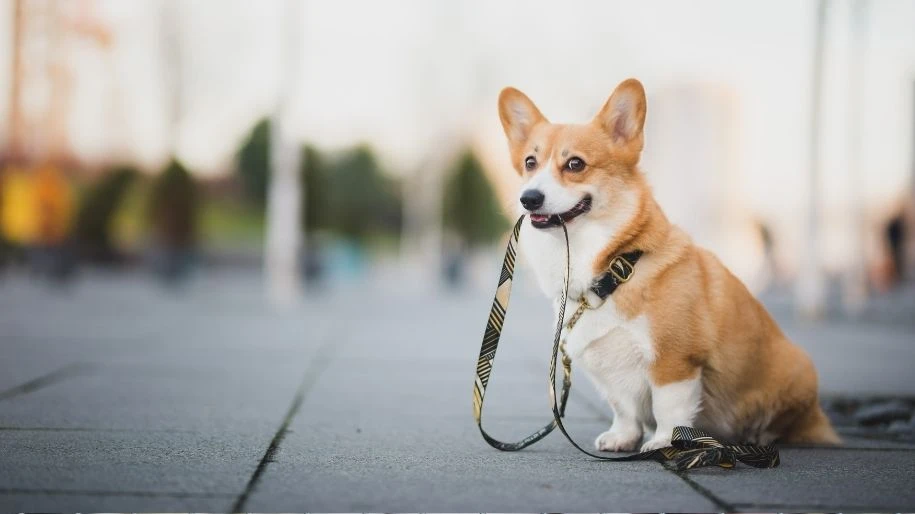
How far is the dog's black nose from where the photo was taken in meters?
3.27

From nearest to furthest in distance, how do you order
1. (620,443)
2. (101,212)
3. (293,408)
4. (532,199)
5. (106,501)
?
(106,501) → (532,199) → (620,443) → (293,408) → (101,212)

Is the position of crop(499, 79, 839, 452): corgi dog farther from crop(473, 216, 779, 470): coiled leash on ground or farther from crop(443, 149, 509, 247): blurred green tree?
crop(443, 149, 509, 247): blurred green tree

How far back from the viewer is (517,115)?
13.0 feet

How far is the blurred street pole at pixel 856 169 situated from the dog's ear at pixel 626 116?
42.7 feet

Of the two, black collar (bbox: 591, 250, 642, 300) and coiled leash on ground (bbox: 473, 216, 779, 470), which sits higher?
black collar (bbox: 591, 250, 642, 300)

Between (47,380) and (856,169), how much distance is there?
15844 mm

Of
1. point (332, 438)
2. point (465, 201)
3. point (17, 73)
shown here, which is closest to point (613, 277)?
point (332, 438)

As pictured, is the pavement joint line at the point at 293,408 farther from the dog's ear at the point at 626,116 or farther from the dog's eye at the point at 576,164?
the dog's ear at the point at 626,116

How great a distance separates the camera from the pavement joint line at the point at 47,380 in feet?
15.6

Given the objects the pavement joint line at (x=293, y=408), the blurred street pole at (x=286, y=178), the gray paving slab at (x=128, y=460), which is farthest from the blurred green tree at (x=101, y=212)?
the gray paving slab at (x=128, y=460)

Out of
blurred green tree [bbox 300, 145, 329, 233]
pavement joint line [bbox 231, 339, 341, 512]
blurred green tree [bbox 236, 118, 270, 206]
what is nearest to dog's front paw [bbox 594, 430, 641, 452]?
pavement joint line [bbox 231, 339, 341, 512]

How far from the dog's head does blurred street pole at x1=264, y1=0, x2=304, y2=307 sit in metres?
12.0

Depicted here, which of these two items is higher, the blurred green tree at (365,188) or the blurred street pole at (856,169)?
the blurred street pole at (856,169)

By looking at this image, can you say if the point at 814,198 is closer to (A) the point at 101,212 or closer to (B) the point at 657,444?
(B) the point at 657,444
